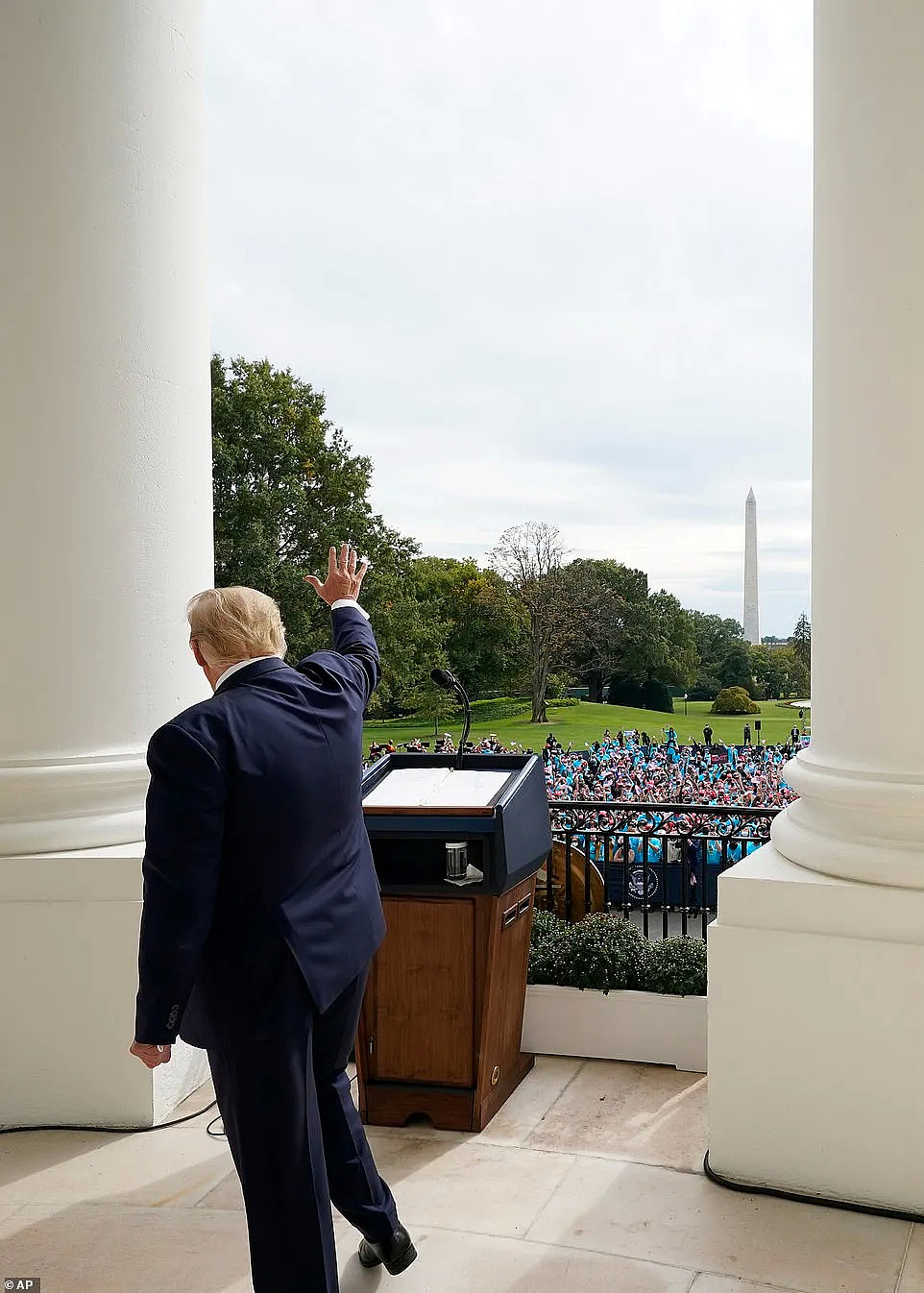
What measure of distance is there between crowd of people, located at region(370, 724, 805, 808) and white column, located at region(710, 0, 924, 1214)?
6330 millimetres

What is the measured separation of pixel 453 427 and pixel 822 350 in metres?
49.4

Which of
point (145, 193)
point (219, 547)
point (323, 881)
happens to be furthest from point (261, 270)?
point (323, 881)

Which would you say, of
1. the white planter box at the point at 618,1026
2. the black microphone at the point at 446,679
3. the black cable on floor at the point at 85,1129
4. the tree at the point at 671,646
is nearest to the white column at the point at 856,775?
the white planter box at the point at 618,1026

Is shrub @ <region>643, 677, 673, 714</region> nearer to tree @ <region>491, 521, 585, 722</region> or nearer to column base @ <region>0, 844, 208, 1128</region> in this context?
tree @ <region>491, 521, 585, 722</region>

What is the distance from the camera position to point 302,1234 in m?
2.59

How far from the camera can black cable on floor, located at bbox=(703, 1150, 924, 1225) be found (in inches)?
130

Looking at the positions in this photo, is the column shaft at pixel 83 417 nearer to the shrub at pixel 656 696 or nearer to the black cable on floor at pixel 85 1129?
the black cable on floor at pixel 85 1129

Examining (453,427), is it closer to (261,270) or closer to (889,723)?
(261,270)

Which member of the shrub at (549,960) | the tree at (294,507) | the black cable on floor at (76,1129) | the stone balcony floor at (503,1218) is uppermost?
the tree at (294,507)

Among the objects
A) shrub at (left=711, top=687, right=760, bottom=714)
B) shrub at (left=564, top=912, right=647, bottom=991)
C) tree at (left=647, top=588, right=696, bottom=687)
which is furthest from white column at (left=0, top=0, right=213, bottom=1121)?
tree at (left=647, top=588, right=696, bottom=687)

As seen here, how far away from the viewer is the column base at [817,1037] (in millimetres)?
3322

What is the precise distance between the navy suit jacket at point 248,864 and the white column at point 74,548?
156cm

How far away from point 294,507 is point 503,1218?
2870 cm

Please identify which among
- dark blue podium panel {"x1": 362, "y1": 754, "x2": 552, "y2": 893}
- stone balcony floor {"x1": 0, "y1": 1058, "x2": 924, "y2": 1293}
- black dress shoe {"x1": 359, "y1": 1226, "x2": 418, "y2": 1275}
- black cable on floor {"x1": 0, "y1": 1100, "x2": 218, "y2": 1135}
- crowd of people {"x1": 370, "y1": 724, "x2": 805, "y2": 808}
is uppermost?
dark blue podium panel {"x1": 362, "y1": 754, "x2": 552, "y2": 893}
